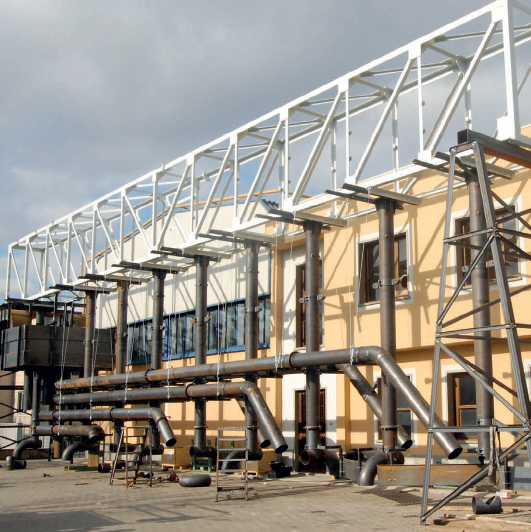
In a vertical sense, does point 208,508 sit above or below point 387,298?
below

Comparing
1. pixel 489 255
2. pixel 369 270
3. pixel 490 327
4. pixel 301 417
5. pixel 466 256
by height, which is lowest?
pixel 301 417

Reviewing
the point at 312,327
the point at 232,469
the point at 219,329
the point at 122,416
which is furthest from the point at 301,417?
the point at 122,416

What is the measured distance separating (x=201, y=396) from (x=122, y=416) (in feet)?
13.2

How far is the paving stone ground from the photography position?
12.2 metres

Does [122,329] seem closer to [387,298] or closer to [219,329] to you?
[219,329]

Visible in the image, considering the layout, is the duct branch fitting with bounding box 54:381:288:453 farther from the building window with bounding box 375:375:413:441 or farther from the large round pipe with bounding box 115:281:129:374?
the building window with bounding box 375:375:413:441

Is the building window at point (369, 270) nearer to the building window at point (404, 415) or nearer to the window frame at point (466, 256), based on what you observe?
the window frame at point (466, 256)

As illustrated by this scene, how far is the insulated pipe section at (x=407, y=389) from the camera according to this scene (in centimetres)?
1457

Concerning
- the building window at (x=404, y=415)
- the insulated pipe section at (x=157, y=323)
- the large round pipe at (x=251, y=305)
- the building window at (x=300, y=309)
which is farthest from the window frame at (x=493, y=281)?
the insulated pipe section at (x=157, y=323)

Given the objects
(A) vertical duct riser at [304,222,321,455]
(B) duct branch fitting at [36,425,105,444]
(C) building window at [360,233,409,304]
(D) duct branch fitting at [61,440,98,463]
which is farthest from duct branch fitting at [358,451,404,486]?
(D) duct branch fitting at [61,440,98,463]

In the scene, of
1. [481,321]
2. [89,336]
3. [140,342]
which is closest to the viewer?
[481,321]

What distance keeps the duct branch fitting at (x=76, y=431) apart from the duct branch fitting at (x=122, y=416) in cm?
39

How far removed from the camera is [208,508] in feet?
47.3

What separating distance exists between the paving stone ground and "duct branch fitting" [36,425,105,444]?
4987 millimetres
